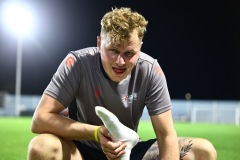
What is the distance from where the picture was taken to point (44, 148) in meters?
3.08

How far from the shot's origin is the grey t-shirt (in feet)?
10.9

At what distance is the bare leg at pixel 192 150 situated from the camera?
3.27 metres

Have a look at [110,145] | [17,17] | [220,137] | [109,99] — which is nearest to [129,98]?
[109,99]

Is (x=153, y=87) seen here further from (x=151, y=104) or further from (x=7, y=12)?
(x=7, y=12)

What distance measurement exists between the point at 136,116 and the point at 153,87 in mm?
294

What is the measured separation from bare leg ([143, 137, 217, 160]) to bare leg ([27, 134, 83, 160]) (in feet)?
2.13

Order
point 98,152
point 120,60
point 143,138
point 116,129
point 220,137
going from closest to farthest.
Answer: point 116,129, point 120,60, point 98,152, point 143,138, point 220,137

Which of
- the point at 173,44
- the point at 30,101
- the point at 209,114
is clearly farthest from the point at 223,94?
the point at 30,101

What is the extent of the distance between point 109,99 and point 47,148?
584 mm

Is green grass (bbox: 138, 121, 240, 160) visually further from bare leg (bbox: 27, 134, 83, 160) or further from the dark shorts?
bare leg (bbox: 27, 134, 83, 160)

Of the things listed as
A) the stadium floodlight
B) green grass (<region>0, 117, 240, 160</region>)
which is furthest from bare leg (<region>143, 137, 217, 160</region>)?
the stadium floodlight

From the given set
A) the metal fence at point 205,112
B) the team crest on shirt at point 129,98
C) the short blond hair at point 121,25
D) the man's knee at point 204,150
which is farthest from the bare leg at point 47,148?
the metal fence at point 205,112

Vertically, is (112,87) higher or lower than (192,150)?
higher

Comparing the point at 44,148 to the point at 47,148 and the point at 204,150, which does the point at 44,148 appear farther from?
the point at 204,150
